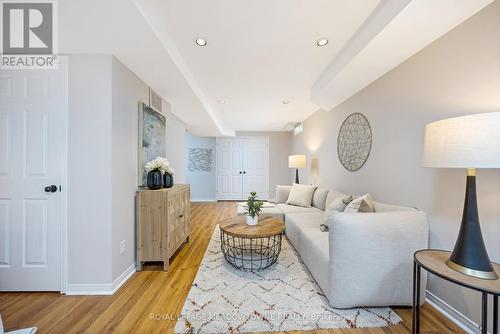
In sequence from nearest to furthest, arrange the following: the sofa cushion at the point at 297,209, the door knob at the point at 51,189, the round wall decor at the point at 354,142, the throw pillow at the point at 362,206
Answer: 1. the door knob at the point at 51,189
2. the throw pillow at the point at 362,206
3. the round wall decor at the point at 354,142
4. the sofa cushion at the point at 297,209

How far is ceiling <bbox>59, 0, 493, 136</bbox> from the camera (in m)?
1.46

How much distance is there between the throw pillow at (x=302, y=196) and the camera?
375 centimetres

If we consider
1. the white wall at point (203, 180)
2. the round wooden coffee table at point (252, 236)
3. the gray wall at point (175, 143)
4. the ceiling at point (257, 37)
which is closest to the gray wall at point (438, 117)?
the ceiling at point (257, 37)

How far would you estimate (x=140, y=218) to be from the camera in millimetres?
2309

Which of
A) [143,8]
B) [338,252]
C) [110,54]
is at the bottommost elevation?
[338,252]

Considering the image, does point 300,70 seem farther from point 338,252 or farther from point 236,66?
point 338,252

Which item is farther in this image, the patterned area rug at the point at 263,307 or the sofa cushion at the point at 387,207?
the sofa cushion at the point at 387,207

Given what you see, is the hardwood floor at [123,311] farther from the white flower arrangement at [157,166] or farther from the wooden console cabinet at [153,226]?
the white flower arrangement at [157,166]

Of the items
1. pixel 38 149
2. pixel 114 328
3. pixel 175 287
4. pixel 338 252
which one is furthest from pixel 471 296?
pixel 38 149

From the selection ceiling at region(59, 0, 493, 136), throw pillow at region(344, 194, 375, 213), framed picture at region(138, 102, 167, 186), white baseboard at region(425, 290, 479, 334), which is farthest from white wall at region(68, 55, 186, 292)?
white baseboard at region(425, 290, 479, 334)

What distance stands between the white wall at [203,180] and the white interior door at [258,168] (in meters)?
1.09

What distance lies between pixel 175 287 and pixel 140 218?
0.84 metres

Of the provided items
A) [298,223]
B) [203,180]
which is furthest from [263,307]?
[203,180]

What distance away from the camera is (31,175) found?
6.15ft
